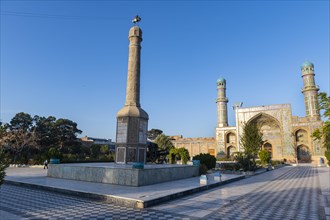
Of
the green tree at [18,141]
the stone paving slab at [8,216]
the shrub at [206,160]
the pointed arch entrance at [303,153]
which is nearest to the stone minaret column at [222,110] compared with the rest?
the pointed arch entrance at [303,153]

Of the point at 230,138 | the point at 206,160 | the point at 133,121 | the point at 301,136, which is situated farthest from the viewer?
the point at 230,138

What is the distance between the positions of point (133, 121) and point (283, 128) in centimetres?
3492

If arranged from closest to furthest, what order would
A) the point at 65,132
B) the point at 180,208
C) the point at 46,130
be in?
the point at 180,208
the point at 46,130
the point at 65,132

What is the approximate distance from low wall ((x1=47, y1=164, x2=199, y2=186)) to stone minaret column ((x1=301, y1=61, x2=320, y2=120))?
120 feet

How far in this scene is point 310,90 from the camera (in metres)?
39.8

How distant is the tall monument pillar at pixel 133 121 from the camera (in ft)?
43.5

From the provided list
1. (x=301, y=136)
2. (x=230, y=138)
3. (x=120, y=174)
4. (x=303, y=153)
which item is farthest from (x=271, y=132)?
(x=120, y=174)

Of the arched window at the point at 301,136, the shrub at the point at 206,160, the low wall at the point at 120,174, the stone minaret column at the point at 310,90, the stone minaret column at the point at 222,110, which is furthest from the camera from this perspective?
the stone minaret column at the point at 222,110

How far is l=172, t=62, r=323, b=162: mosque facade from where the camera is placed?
Answer: 3775 centimetres

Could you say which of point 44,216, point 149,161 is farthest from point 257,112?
point 44,216

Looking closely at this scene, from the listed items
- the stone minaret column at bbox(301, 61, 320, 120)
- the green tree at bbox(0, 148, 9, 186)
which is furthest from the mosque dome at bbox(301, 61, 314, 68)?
the green tree at bbox(0, 148, 9, 186)

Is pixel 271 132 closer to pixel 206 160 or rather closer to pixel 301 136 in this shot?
pixel 301 136

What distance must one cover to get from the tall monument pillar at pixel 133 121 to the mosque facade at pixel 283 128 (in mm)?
28482

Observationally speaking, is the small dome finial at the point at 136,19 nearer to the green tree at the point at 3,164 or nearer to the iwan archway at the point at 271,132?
the green tree at the point at 3,164
